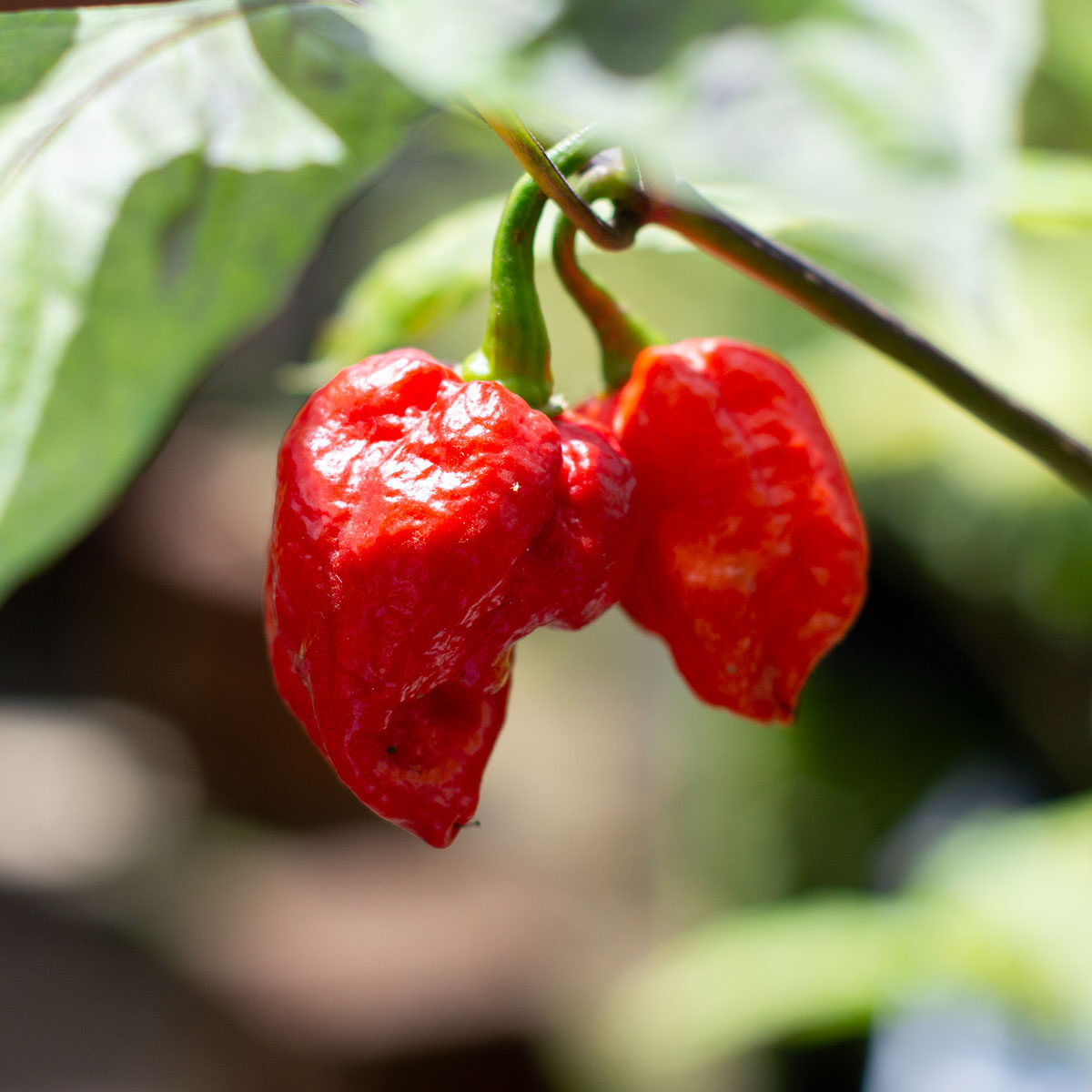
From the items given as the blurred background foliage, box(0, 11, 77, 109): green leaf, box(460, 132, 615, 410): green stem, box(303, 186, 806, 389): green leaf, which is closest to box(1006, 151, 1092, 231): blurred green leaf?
the blurred background foliage

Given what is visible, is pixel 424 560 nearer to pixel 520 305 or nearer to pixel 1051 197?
pixel 520 305

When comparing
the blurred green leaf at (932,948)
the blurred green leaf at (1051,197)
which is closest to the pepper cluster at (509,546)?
the blurred green leaf at (1051,197)

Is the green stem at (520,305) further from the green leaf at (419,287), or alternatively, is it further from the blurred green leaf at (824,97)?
the green leaf at (419,287)

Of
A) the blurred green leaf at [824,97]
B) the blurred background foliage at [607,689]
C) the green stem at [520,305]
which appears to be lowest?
the blurred background foliage at [607,689]

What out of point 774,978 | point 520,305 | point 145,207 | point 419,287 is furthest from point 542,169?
point 774,978

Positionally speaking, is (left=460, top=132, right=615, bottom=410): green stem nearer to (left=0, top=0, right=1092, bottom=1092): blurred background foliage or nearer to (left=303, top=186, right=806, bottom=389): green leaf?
(left=0, top=0, right=1092, bottom=1092): blurred background foliage

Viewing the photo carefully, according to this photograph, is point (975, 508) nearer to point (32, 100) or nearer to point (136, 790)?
point (32, 100)
